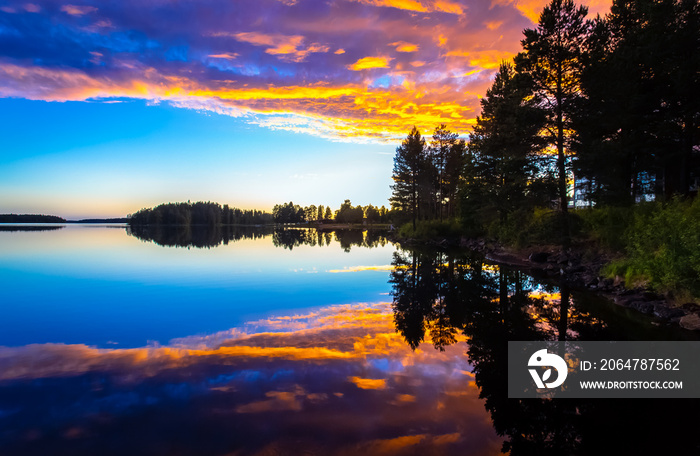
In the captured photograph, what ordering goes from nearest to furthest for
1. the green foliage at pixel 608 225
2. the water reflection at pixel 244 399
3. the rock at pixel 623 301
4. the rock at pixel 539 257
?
the water reflection at pixel 244 399 → the rock at pixel 623 301 → the green foliage at pixel 608 225 → the rock at pixel 539 257

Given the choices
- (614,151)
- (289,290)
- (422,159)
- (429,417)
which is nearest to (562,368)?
(429,417)

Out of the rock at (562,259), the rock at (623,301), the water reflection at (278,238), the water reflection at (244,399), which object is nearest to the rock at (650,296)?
the rock at (623,301)

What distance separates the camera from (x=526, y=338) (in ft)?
31.7

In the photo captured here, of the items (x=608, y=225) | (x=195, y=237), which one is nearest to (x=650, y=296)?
(x=608, y=225)

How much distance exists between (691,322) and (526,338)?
512 centimetres

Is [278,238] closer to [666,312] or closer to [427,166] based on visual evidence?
[427,166]

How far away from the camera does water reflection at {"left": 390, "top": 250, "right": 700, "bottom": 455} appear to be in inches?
205

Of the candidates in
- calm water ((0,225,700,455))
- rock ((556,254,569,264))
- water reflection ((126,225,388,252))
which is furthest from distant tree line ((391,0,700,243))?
water reflection ((126,225,388,252))

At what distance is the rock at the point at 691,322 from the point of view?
10.0 metres

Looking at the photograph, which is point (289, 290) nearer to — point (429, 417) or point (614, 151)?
point (429, 417)

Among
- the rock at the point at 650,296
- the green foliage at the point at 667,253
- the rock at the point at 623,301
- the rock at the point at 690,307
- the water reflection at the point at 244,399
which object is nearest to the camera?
the water reflection at the point at 244,399

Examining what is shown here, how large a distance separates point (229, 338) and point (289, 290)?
7.23m

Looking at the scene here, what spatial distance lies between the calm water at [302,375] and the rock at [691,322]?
80 cm

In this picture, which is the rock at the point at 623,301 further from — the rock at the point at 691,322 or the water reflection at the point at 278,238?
the water reflection at the point at 278,238
